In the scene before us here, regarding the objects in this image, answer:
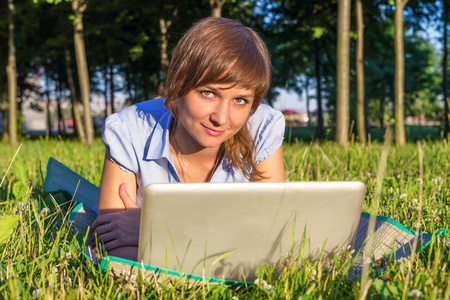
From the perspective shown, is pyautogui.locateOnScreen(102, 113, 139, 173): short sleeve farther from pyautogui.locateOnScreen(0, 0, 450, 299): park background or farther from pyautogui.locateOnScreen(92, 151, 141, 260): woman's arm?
pyautogui.locateOnScreen(0, 0, 450, 299): park background

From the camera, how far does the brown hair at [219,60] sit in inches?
73.6

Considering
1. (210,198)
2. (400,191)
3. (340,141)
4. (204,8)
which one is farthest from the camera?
(204,8)

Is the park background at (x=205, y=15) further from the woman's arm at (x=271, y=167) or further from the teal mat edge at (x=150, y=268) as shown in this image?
the teal mat edge at (x=150, y=268)

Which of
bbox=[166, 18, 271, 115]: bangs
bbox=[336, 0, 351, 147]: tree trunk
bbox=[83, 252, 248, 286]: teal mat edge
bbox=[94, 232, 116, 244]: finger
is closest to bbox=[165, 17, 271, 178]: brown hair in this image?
bbox=[166, 18, 271, 115]: bangs

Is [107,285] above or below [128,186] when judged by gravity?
below

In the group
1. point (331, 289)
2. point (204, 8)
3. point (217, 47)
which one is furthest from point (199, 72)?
point (204, 8)

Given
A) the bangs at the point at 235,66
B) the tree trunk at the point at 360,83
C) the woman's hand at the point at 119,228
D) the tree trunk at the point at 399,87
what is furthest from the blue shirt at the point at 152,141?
the tree trunk at the point at 360,83

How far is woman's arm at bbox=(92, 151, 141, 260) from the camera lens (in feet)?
6.11

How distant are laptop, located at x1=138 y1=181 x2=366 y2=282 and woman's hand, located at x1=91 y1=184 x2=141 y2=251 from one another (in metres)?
0.37

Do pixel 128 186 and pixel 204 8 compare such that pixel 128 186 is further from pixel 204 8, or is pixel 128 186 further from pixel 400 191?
pixel 204 8

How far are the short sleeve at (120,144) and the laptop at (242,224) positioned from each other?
0.79 m

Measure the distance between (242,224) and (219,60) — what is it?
754mm

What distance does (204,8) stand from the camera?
11391 mm

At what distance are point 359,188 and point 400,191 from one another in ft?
5.60
